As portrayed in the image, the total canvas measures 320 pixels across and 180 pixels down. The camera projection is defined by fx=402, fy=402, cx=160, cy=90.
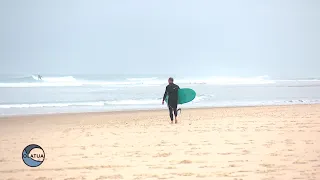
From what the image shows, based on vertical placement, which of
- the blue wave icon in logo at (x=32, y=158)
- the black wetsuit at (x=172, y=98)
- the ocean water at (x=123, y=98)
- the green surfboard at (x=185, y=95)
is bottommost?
the blue wave icon in logo at (x=32, y=158)

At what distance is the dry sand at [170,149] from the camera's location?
18.2 ft

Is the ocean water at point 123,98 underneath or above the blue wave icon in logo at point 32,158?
above

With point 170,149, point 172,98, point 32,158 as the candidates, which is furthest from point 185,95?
point 32,158

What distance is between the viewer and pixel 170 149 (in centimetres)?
727

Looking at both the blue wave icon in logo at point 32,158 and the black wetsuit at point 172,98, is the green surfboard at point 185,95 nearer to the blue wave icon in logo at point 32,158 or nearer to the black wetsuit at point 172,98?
the black wetsuit at point 172,98

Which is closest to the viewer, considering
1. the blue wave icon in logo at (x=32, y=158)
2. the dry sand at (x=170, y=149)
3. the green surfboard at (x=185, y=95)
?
the dry sand at (x=170, y=149)

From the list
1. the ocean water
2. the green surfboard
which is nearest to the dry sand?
the green surfboard

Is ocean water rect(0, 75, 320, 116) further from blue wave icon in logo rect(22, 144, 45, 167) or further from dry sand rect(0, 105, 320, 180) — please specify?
blue wave icon in logo rect(22, 144, 45, 167)

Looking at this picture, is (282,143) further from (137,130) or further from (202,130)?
(137,130)

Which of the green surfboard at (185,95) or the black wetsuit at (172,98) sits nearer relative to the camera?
the black wetsuit at (172,98)

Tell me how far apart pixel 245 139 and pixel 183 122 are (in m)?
3.75

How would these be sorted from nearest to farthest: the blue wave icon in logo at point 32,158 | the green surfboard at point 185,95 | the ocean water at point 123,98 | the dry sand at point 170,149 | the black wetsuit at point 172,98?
the dry sand at point 170,149 < the blue wave icon in logo at point 32,158 < the black wetsuit at point 172,98 < the green surfboard at point 185,95 < the ocean water at point 123,98

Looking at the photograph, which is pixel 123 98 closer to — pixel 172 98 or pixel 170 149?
pixel 172 98

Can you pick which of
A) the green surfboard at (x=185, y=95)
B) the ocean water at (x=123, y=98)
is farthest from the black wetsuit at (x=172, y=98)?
the ocean water at (x=123, y=98)
